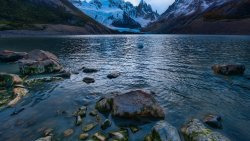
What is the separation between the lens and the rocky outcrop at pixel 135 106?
17000 millimetres

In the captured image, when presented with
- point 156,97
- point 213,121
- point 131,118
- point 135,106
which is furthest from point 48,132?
point 213,121

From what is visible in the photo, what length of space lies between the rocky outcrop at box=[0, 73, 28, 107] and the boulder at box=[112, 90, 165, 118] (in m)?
10.3

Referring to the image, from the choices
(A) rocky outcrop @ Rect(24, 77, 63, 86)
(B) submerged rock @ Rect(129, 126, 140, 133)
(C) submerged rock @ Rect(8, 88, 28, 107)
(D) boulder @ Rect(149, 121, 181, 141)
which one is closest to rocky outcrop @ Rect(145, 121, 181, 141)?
(D) boulder @ Rect(149, 121, 181, 141)

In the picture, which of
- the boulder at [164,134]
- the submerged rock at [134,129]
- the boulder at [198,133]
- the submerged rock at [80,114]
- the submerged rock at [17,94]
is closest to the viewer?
the boulder at [198,133]

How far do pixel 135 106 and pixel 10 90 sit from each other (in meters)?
15.3

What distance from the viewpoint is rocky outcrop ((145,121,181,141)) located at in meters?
13.3

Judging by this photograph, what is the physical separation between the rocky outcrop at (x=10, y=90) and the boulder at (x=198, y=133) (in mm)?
15755

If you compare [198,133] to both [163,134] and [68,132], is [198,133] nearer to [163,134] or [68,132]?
[163,134]

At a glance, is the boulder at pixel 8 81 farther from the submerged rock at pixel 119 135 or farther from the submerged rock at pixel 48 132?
the submerged rock at pixel 119 135

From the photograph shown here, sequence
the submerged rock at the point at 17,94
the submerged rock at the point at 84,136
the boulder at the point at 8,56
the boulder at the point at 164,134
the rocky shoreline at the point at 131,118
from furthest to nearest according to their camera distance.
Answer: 1. the boulder at the point at 8,56
2. the submerged rock at the point at 17,94
3. the submerged rock at the point at 84,136
4. the rocky shoreline at the point at 131,118
5. the boulder at the point at 164,134

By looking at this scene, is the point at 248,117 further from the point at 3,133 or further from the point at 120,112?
the point at 3,133

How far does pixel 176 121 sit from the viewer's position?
1672 centimetres


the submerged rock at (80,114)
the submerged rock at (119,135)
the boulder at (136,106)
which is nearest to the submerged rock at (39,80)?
the submerged rock at (80,114)

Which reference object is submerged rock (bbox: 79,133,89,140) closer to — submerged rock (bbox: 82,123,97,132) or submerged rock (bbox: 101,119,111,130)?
submerged rock (bbox: 82,123,97,132)
